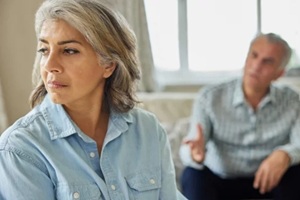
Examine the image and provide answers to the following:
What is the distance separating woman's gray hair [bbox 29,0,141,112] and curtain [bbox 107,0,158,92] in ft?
5.21

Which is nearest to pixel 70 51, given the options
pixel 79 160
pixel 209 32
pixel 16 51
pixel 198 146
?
pixel 79 160

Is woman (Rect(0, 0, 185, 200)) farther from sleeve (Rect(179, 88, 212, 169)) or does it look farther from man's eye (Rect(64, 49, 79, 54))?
sleeve (Rect(179, 88, 212, 169))

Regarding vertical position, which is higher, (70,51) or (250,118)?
(70,51)

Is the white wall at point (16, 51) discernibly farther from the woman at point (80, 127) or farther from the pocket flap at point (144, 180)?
the pocket flap at point (144, 180)

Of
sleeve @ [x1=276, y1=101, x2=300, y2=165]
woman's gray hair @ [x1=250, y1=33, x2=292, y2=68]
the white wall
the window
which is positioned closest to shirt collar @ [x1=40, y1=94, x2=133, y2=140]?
sleeve @ [x1=276, y1=101, x2=300, y2=165]

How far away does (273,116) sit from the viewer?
2.19m

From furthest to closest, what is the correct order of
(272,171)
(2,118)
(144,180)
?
(2,118) < (272,171) < (144,180)

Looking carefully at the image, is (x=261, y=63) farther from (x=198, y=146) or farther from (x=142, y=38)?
(x=142, y=38)

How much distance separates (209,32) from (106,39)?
217cm

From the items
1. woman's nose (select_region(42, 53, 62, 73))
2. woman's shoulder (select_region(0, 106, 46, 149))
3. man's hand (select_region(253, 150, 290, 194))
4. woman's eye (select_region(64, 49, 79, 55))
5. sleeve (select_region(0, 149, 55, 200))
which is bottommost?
man's hand (select_region(253, 150, 290, 194))

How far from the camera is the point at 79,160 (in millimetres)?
1223

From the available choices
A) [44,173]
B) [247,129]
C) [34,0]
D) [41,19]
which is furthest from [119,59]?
[34,0]

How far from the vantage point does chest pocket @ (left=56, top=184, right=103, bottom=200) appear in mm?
1194

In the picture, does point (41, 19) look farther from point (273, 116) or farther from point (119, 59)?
point (273, 116)
